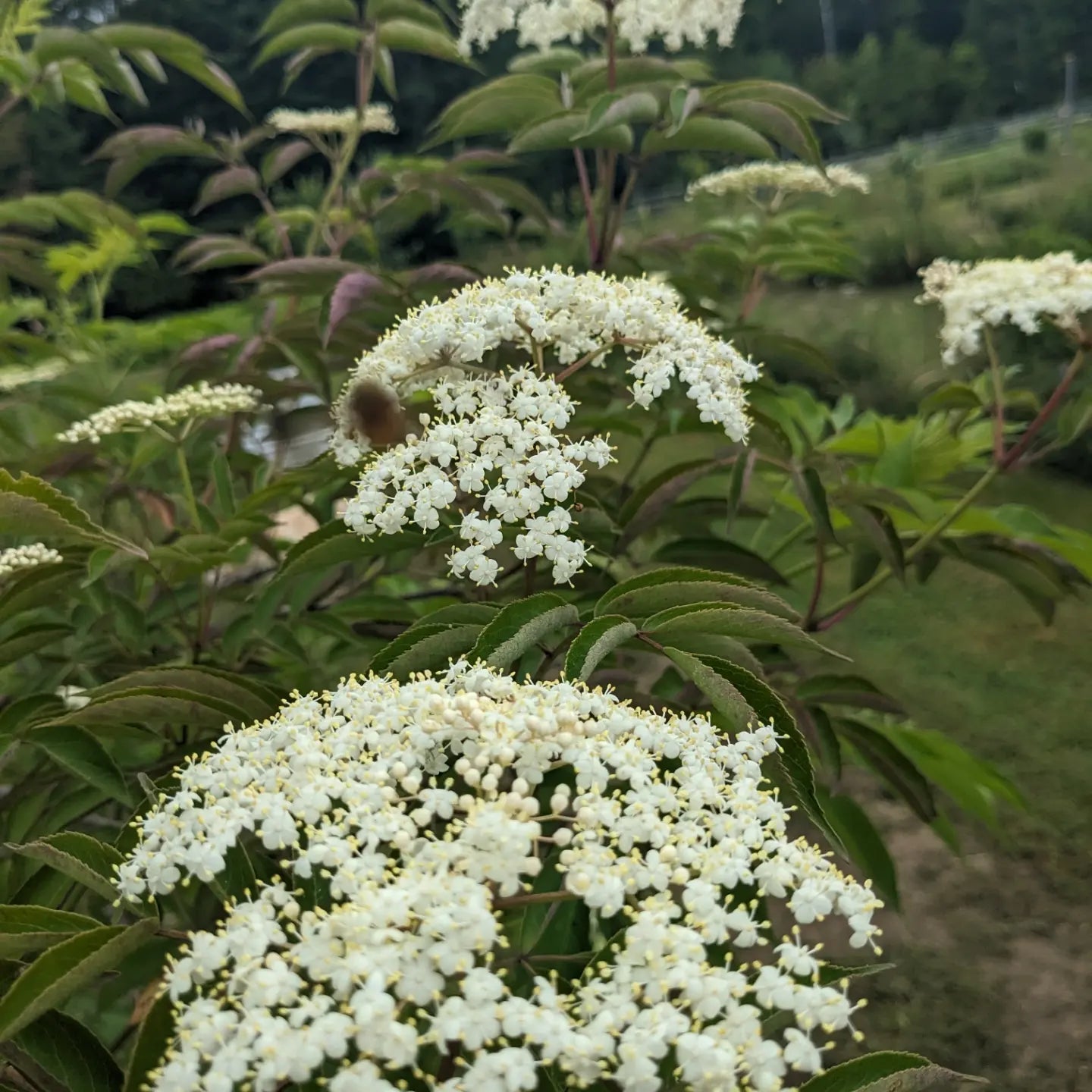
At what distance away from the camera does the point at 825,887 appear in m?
0.80

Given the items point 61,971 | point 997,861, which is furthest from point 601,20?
point 997,861

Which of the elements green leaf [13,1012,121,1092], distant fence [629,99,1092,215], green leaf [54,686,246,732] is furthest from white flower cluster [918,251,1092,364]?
distant fence [629,99,1092,215]

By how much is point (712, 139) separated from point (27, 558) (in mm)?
1400

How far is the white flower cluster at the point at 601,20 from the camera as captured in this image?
2139 mm

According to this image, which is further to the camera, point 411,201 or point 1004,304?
A: point 411,201

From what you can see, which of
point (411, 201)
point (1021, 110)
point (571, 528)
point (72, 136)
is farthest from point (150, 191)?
point (571, 528)

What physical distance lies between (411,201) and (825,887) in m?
1.85

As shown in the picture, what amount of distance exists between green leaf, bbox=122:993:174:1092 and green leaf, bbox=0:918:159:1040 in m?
0.05

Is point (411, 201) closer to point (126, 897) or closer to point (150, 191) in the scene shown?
point (126, 897)

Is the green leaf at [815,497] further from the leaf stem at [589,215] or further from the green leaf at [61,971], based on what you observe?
the green leaf at [61,971]

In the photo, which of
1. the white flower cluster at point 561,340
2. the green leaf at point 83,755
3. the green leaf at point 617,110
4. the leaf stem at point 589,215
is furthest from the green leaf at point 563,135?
the green leaf at point 83,755

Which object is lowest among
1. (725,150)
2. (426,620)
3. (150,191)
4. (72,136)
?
(150,191)

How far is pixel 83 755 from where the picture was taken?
112 cm

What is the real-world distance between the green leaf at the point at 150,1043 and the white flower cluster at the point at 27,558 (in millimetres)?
793
